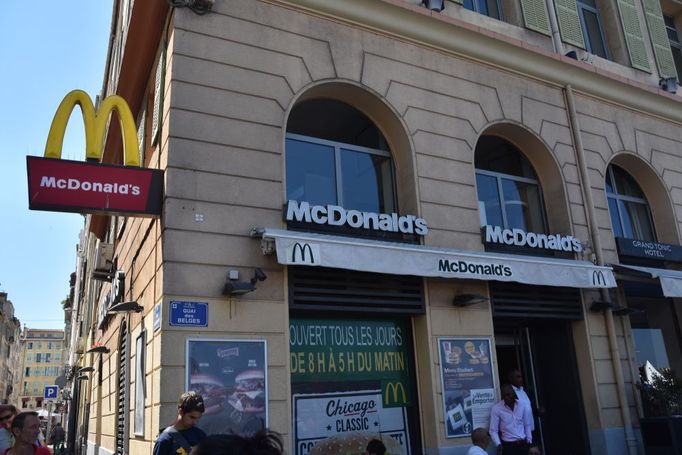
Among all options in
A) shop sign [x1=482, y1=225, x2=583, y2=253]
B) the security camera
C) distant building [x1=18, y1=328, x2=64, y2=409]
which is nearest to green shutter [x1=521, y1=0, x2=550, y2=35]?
shop sign [x1=482, y1=225, x2=583, y2=253]

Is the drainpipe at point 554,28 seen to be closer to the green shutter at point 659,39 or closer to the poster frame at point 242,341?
the green shutter at point 659,39

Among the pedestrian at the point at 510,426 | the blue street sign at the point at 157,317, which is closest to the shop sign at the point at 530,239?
the pedestrian at the point at 510,426

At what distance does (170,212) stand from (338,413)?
3751 mm

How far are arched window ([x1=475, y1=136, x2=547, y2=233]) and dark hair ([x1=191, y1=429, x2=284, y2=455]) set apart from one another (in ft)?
32.7

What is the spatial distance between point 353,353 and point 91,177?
14.7 ft

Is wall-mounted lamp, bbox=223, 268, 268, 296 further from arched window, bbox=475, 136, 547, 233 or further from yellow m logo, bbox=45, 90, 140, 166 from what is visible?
arched window, bbox=475, 136, 547, 233

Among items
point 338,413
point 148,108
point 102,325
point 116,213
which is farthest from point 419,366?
point 102,325

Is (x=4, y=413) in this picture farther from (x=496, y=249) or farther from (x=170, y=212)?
(x=496, y=249)

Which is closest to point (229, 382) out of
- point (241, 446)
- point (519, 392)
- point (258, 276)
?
point (258, 276)

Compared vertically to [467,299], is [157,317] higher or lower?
lower

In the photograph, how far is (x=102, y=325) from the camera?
1588cm

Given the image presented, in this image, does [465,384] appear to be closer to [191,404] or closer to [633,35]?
[191,404]

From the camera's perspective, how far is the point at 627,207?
44.4ft

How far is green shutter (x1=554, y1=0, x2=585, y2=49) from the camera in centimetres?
1309
